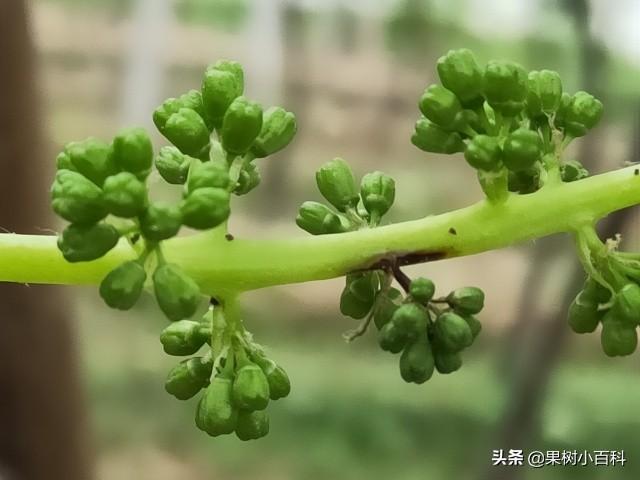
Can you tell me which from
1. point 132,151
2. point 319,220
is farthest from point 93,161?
point 319,220

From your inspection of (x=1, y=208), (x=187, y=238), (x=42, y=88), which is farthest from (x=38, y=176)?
(x=187, y=238)

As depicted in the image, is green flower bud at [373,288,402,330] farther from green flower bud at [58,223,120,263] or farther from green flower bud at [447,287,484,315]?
green flower bud at [58,223,120,263]

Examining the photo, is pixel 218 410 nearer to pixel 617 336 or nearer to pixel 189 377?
pixel 189 377

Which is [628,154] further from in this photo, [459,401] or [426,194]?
[459,401]

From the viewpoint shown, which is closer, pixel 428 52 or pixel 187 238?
pixel 187 238

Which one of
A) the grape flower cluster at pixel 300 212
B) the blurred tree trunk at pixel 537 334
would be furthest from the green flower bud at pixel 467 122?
the blurred tree trunk at pixel 537 334

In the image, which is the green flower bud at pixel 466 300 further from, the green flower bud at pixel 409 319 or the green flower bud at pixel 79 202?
the green flower bud at pixel 79 202
